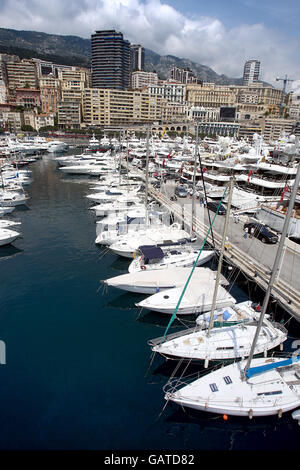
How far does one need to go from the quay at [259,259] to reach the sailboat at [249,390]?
519 cm

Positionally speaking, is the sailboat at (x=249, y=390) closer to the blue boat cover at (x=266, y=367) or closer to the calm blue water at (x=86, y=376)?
the blue boat cover at (x=266, y=367)

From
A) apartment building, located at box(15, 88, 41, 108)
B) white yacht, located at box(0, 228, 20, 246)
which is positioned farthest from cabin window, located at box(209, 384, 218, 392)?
apartment building, located at box(15, 88, 41, 108)

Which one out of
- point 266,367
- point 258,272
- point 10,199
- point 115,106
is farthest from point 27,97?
point 266,367

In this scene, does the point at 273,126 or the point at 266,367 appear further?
the point at 273,126

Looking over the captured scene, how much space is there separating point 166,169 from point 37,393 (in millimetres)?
64087

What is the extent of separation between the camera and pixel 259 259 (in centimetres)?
2861

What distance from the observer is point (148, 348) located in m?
20.5

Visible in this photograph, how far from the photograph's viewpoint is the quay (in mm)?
23022

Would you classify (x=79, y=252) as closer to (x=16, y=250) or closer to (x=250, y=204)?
(x=16, y=250)

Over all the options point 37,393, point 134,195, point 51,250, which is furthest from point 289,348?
point 134,195

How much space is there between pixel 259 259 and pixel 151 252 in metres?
11.1

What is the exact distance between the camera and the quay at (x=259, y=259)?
23.0 m

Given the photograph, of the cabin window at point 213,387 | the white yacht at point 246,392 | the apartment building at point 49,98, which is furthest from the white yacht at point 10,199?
the apartment building at point 49,98

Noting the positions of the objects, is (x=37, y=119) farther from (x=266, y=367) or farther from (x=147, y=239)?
(x=266, y=367)
